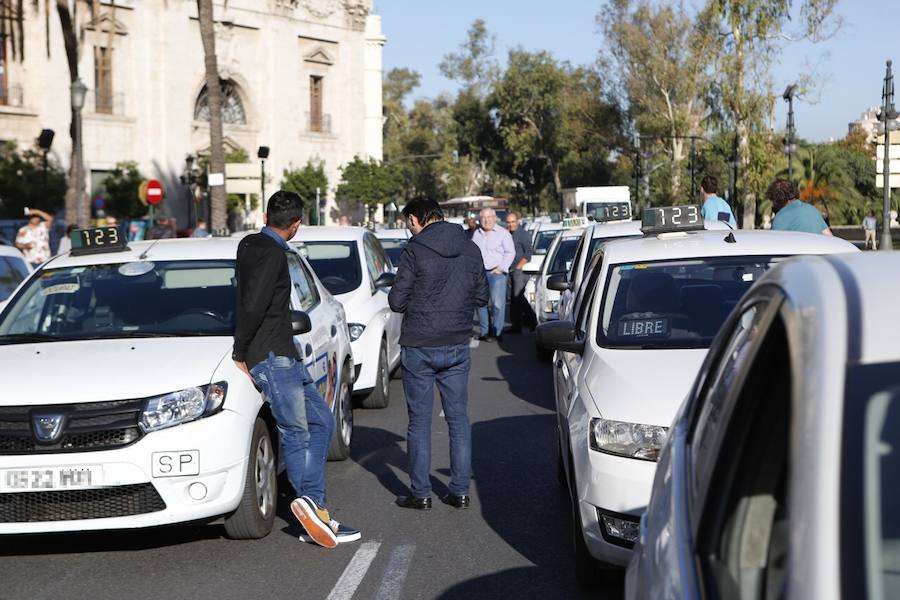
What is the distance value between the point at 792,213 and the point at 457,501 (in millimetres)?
5752

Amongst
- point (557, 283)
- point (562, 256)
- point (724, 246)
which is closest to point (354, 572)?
point (724, 246)

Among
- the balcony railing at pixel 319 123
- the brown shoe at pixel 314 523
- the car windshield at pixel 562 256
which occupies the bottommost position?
the brown shoe at pixel 314 523

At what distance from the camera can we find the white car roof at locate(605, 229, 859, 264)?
7.61m

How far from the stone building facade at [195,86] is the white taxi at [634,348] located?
41.9 m

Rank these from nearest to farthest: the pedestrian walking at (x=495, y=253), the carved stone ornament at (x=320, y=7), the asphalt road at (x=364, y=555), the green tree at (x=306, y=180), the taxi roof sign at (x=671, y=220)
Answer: the asphalt road at (x=364, y=555)
the taxi roof sign at (x=671, y=220)
the pedestrian walking at (x=495, y=253)
the green tree at (x=306, y=180)
the carved stone ornament at (x=320, y=7)

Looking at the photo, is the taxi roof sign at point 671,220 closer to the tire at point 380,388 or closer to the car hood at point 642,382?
the car hood at point 642,382

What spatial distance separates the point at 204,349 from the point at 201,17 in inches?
875

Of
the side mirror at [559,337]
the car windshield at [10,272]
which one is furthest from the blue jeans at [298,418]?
the car windshield at [10,272]

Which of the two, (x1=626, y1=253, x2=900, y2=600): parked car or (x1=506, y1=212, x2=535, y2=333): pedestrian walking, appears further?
(x1=506, y1=212, x2=535, y2=333): pedestrian walking

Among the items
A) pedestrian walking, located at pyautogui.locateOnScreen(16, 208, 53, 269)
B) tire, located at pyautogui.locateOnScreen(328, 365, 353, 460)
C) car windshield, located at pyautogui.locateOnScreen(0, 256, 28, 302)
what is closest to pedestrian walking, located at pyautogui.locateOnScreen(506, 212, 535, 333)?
car windshield, located at pyautogui.locateOnScreen(0, 256, 28, 302)

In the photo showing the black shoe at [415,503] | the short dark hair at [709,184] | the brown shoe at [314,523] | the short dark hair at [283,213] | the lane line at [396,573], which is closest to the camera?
the lane line at [396,573]

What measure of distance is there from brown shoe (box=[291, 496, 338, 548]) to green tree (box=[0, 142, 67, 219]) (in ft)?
139

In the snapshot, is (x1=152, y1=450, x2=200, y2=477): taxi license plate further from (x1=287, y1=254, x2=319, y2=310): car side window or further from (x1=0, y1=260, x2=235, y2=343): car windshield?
(x1=287, y1=254, x2=319, y2=310): car side window

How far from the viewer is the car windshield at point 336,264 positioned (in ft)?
41.1
